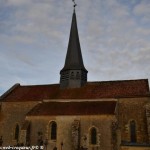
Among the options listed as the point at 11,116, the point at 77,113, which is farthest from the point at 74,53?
the point at 11,116

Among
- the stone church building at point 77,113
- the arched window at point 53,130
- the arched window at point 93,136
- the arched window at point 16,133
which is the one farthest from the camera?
the arched window at point 16,133

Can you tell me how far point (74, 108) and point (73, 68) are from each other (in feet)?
22.2

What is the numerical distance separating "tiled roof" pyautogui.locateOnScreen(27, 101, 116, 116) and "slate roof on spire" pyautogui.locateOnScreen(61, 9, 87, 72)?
5.89m

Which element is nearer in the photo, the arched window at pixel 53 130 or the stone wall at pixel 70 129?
the stone wall at pixel 70 129

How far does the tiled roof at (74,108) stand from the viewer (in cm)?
3160

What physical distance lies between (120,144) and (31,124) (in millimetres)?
10967

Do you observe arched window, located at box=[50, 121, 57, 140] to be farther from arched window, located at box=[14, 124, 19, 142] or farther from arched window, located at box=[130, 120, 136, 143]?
arched window, located at box=[130, 120, 136, 143]

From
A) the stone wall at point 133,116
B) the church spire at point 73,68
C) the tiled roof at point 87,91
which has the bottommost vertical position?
the stone wall at point 133,116

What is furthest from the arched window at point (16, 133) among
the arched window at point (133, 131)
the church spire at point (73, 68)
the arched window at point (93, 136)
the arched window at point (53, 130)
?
the arched window at point (133, 131)

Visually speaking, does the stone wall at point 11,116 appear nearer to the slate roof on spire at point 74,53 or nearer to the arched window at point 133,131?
the slate roof on spire at point 74,53

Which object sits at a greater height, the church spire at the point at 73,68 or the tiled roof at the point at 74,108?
the church spire at the point at 73,68

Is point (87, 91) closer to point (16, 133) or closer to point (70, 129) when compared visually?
point (70, 129)

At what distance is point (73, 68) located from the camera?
37875 mm

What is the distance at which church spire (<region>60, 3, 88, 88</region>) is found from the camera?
3769 centimetres
